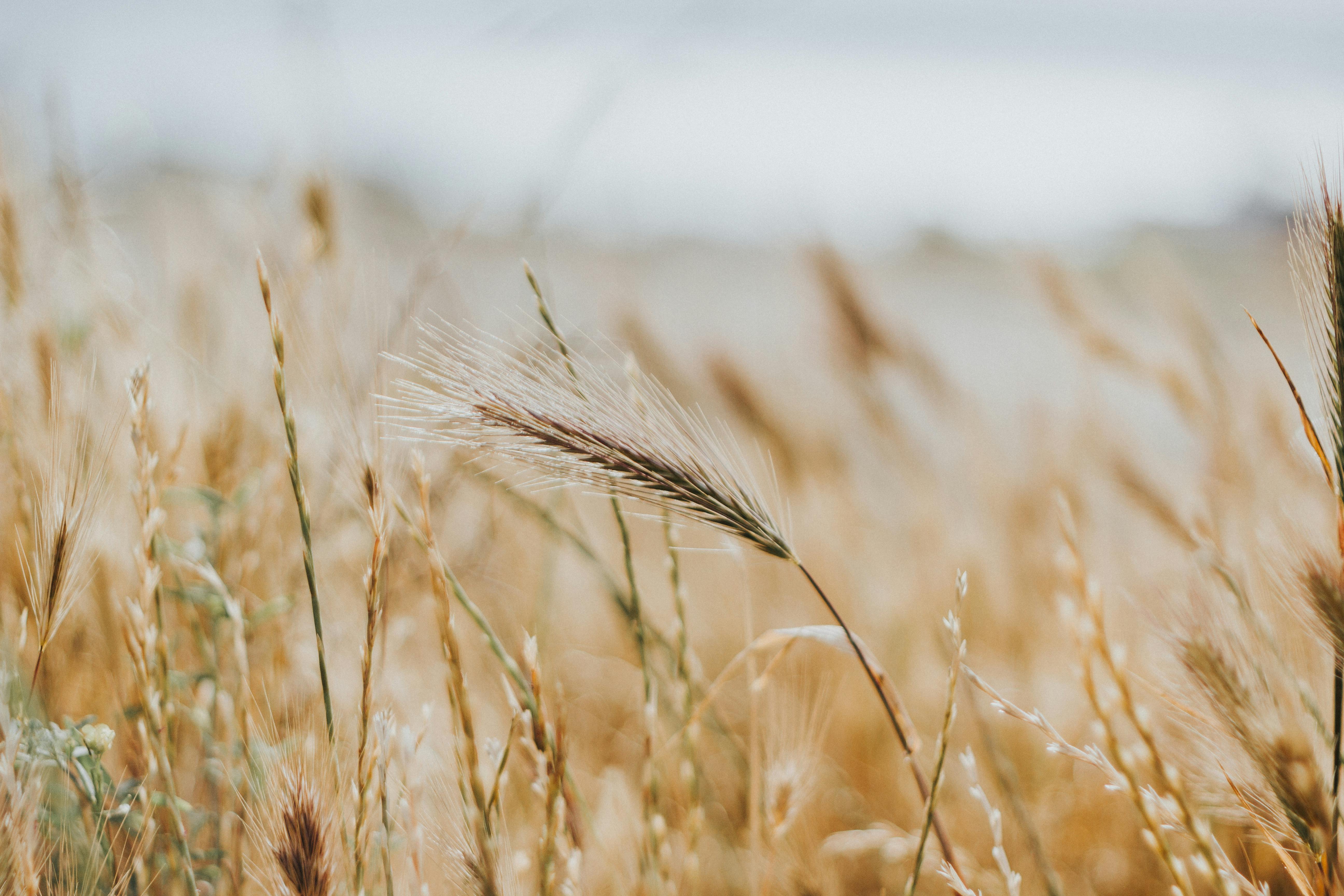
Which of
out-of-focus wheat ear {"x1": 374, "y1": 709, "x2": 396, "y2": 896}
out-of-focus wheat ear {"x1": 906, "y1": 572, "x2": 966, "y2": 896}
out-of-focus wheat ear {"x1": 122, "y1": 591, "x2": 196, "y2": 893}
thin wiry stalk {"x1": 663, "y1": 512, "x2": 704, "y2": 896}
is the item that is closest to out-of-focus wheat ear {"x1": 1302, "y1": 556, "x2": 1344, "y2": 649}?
out-of-focus wheat ear {"x1": 906, "y1": 572, "x2": 966, "y2": 896}

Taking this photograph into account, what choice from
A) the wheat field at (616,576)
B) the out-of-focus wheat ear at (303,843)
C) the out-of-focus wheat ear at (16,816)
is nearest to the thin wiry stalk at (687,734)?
the wheat field at (616,576)

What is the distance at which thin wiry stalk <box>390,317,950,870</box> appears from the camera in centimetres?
40

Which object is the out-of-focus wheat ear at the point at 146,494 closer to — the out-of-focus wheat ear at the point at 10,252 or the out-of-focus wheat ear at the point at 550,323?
the out-of-focus wheat ear at the point at 550,323

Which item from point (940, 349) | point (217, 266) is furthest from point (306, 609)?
point (940, 349)

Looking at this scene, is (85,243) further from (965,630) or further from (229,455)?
(965,630)

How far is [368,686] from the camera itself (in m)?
0.37

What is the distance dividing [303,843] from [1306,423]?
59cm

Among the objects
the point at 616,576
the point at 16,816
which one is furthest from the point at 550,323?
the point at 616,576

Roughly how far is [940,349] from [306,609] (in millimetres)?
1408

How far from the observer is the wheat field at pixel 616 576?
15.8 inches

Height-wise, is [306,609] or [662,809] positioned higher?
[306,609]

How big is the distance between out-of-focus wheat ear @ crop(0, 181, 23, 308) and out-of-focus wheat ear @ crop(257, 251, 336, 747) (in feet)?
1.99

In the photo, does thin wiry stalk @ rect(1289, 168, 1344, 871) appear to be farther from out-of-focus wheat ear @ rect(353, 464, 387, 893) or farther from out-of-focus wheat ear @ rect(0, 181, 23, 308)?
out-of-focus wheat ear @ rect(0, 181, 23, 308)

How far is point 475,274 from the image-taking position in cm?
134
